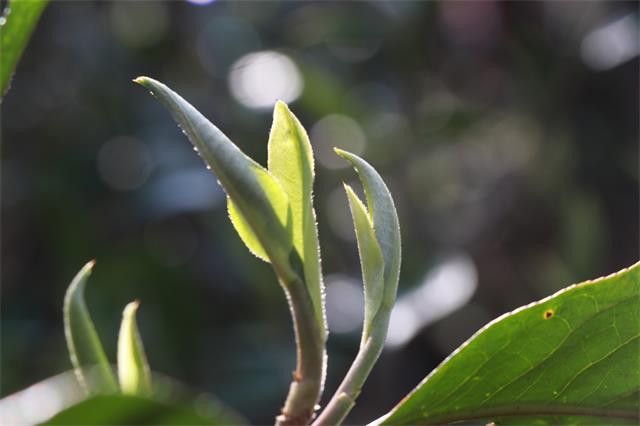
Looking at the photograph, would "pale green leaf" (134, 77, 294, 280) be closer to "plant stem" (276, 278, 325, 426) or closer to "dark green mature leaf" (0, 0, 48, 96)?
"plant stem" (276, 278, 325, 426)

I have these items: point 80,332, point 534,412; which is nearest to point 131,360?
point 80,332

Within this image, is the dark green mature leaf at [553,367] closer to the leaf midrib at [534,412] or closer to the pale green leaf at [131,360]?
the leaf midrib at [534,412]

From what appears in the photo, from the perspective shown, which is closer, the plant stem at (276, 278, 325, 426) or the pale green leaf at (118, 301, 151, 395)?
the plant stem at (276, 278, 325, 426)

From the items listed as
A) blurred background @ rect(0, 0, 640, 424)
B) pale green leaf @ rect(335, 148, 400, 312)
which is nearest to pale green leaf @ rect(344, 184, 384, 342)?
pale green leaf @ rect(335, 148, 400, 312)

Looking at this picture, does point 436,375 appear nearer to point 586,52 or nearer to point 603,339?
point 603,339

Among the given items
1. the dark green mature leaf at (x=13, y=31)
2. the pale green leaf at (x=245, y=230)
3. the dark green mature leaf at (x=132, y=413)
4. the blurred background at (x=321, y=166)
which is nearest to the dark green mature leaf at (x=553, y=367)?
the pale green leaf at (x=245, y=230)
